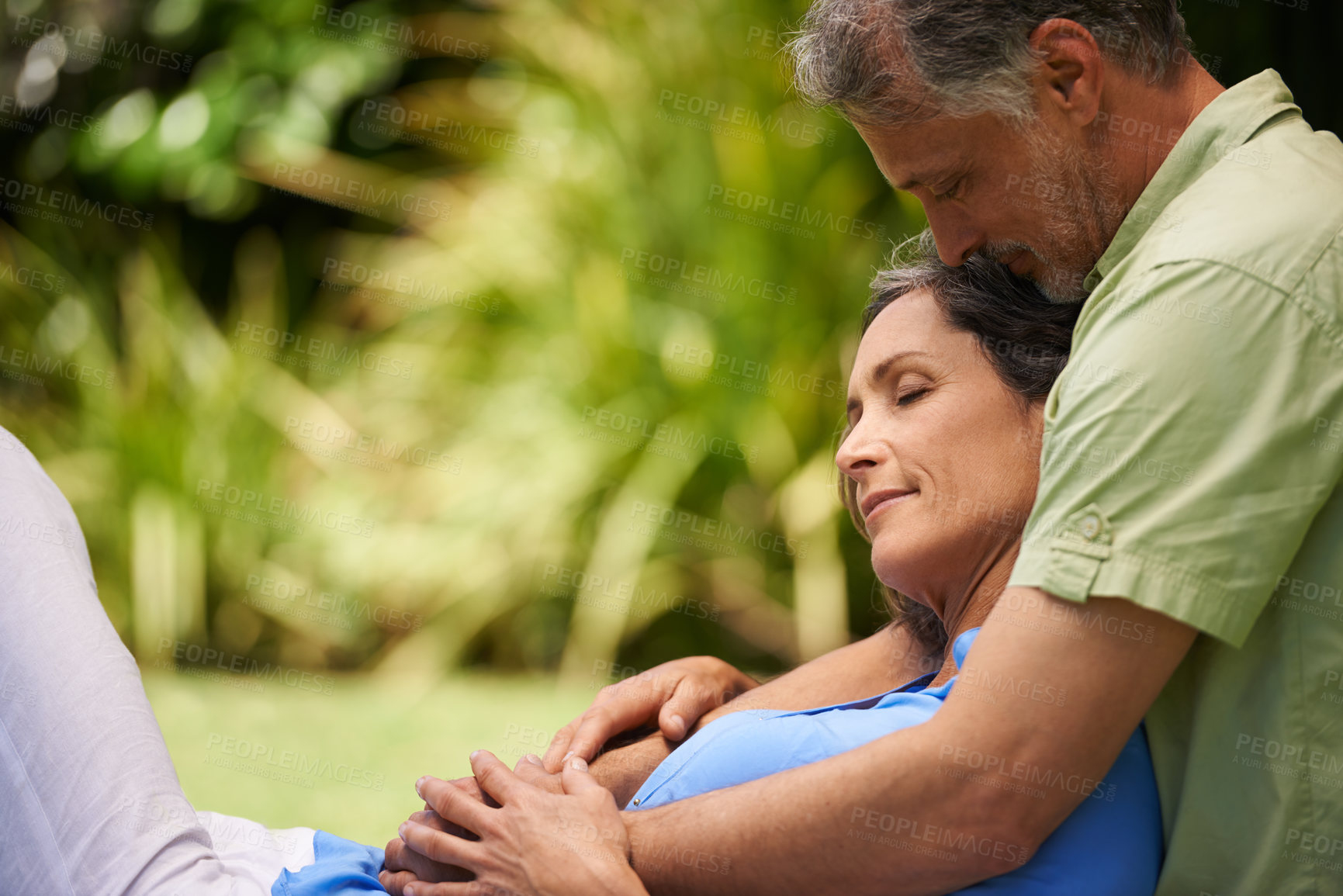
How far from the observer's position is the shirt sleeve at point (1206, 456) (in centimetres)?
120

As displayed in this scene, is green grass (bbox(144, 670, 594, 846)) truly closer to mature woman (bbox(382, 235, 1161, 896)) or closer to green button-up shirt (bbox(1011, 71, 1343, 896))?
mature woman (bbox(382, 235, 1161, 896))

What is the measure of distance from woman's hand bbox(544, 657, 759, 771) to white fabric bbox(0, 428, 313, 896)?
521 mm


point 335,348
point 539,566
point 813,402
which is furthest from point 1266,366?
point 335,348

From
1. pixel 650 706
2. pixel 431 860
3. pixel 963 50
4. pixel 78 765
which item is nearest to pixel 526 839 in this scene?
pixel 431 860

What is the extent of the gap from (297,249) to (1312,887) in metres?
5.33

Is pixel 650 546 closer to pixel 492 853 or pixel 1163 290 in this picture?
pixel 492 853

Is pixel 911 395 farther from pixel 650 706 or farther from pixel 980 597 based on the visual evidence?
pixel 650 706

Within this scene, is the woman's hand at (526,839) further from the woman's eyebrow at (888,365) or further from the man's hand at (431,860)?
the woman's eyebrow at (888,365)

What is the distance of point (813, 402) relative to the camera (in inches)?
169

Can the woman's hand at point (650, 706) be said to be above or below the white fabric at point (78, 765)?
below

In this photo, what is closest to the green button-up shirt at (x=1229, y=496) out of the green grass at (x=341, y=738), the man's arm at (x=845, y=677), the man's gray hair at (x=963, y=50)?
the man's gray hair at (x=963, y=50)

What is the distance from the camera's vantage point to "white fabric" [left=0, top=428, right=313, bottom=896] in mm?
1584

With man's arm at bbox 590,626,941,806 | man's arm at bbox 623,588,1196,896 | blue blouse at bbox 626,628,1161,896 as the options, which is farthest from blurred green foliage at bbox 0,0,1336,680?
man's arm at bbox 623,588,1196,896

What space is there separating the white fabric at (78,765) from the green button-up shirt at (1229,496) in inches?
50.2
